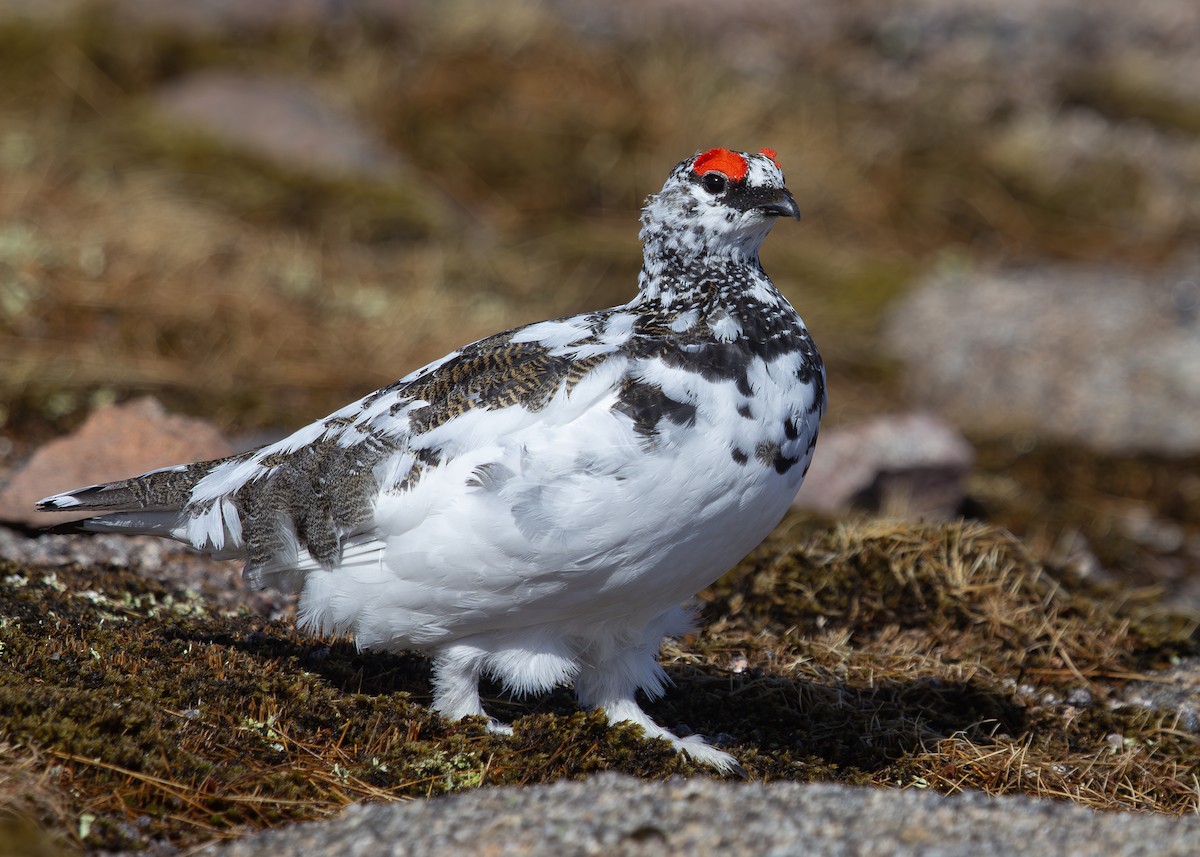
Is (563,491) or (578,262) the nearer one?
(563,491)

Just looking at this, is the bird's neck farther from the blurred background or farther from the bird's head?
the blurred background

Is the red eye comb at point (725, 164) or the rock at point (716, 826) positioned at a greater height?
the red eye comb at point (725, 164)

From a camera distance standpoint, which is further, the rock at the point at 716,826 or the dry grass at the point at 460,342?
the dry grass at the point at 460,342

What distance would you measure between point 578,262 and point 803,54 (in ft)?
15.7

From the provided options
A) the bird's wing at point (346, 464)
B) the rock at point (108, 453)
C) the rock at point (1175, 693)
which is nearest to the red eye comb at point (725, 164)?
the bird's wing at point (346, 464)

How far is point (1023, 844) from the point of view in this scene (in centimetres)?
247

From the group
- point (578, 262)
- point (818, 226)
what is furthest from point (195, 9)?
point (818, 226)

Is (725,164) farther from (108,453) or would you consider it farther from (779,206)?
(108,453)

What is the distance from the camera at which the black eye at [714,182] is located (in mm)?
3510

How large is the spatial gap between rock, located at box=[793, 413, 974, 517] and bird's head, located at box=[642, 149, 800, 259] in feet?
8.82

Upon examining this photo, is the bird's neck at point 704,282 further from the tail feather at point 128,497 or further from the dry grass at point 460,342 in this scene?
the tail feather at point 128,497

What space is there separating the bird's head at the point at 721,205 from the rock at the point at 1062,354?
464 cm

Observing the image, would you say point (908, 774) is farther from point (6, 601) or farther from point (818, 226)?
point (818, 226)

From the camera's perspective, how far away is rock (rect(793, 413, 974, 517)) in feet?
20.1
